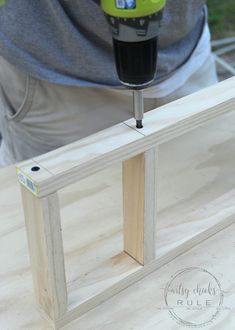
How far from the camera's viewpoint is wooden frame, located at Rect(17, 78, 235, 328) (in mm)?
591

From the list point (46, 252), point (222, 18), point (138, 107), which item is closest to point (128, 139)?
point (138, 107)

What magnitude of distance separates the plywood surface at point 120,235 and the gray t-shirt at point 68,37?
0.53 ft

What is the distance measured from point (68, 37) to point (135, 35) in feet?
0.96

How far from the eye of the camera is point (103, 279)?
0.72 metres

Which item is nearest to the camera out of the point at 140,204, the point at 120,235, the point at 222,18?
the point at 140,204

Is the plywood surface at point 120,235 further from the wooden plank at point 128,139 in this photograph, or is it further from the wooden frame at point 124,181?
the wooden plank at point 128,139

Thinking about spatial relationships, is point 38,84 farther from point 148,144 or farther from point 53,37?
point 148,144

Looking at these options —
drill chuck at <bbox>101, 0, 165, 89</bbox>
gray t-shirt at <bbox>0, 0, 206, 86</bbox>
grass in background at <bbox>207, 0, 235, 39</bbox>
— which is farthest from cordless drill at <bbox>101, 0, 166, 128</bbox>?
grass in background at <bbox>207, 0, 235, 39</bbox>

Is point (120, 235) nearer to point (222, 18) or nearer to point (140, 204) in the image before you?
point (140, 204)

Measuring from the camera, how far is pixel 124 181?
0.70 meters

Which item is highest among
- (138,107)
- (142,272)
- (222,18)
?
(138,107)

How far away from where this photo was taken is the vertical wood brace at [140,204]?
67cm

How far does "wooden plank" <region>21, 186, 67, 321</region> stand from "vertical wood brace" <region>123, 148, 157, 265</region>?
0.12 meters

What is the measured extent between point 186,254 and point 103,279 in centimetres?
13
